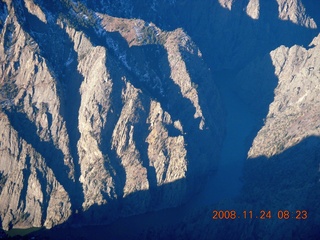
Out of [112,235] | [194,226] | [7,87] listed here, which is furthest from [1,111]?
[194,226]

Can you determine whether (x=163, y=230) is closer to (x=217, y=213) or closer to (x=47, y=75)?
(x=217, y=213)
